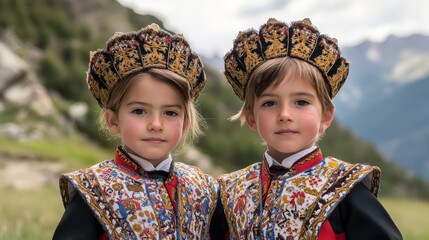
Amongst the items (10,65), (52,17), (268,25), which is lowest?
(268,25)

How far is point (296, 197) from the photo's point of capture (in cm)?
287

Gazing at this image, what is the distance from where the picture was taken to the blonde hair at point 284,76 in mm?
2842

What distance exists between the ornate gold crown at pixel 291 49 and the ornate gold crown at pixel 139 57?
0.27 meters

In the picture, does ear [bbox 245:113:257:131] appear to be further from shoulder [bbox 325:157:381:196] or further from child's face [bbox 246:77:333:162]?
shoulder [bbox 325:157:381:196]

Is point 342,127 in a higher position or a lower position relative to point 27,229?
higher

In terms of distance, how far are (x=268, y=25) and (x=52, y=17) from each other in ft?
76.4

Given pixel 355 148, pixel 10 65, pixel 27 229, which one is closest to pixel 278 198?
pixel 27 229

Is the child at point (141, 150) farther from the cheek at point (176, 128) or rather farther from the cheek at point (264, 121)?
the cheek at point (264, 121)

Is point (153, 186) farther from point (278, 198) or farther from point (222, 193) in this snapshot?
point (278, 198)

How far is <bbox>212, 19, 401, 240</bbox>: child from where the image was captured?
279cm

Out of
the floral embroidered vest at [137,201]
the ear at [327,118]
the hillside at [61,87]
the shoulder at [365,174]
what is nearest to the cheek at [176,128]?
the floral embroidered vest at [137,201]

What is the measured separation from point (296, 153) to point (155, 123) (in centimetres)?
69

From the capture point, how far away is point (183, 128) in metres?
3.14

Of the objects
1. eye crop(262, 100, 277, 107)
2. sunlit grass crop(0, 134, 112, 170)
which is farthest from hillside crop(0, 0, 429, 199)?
eye crop(262, 100, 277, 107)
